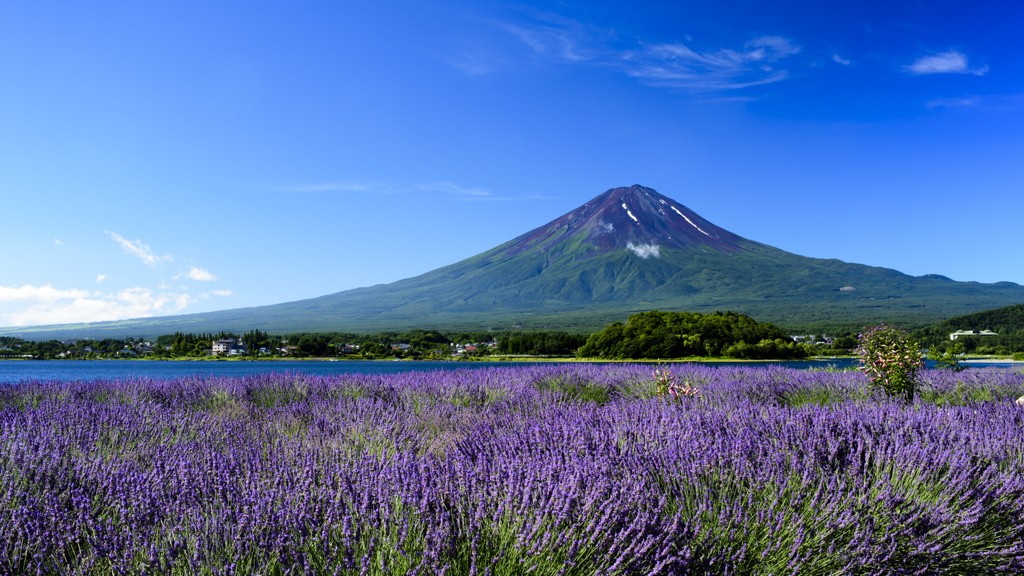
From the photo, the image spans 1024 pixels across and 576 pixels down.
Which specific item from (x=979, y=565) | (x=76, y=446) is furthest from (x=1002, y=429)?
(x=76, y=446)

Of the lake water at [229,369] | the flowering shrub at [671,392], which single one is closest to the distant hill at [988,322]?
the lake water at [229,369]

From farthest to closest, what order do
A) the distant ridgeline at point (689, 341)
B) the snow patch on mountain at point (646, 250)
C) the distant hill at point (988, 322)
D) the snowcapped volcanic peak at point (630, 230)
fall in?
the snowcapped volcanic peak at point (630, 230), the snow patch on mountain at point (646, 250), the distant hill at point (988, 322), the distant ridgeline at point (689, 341)

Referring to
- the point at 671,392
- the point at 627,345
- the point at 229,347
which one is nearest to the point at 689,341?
the point at 627,345

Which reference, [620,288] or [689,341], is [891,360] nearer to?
[689,341]

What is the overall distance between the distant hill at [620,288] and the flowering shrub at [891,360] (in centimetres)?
7887

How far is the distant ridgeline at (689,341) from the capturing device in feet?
135

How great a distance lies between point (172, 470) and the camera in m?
2.23

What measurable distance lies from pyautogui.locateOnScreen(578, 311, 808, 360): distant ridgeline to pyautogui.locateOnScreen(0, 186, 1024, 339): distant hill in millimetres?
39341

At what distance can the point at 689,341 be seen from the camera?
42344 mm

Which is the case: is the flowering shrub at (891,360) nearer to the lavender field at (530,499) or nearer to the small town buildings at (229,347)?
the lavender field at (530,499)

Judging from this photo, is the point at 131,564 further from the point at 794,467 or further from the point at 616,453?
the point at 794,467

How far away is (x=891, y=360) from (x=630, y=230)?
15131 centimetres

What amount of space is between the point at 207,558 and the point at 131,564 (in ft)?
0.98

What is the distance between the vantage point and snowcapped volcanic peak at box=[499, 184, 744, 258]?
144 meters
